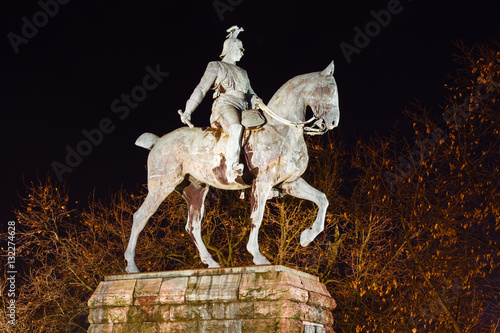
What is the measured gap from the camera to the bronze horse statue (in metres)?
8.30

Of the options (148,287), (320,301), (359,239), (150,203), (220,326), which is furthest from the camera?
(359,239)

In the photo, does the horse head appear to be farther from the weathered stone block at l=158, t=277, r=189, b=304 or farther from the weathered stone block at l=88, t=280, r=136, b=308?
the weathered stone block at l=88, t=280, r=136, b=308

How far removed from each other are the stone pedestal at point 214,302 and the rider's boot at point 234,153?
1.28 metres

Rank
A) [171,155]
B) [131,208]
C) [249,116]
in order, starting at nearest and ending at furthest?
1. [249,116]
2. [171,155]
3. [131,208]

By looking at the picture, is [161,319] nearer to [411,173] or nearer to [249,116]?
[249,116]

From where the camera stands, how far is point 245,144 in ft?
27.8

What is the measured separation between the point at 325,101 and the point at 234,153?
1389 millimetres

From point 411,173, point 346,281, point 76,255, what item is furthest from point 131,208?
point 411,173

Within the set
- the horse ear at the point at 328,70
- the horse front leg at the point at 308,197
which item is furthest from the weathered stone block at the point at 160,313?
the horse ear at the point at 328,70

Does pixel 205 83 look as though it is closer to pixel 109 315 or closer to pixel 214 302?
pixel 214 302

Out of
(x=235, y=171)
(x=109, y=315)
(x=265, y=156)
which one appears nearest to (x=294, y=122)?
(x=265, y=156)

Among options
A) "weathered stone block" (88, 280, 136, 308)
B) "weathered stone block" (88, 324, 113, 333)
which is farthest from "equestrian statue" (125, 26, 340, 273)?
"weathered stone block" (88, 324, 113, 333)

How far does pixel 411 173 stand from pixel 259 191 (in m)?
8.83

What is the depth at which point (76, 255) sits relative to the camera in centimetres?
1759
